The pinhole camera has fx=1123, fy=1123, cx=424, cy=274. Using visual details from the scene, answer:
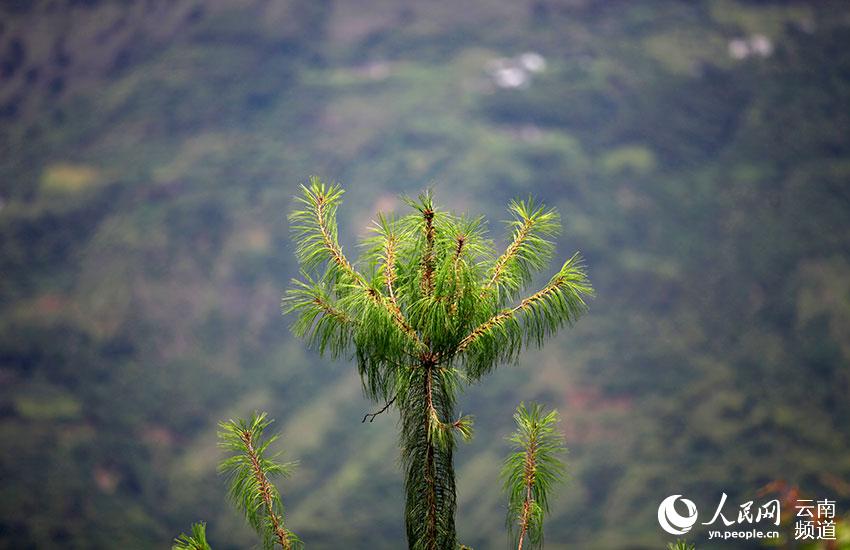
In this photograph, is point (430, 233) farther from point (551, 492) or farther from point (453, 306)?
point (551, 492)

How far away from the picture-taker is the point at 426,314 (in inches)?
356

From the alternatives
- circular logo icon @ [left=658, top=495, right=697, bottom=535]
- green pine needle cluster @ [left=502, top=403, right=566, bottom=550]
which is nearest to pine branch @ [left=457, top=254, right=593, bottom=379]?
green pine needle cluster @ [left=502, top=403, right=566, bottom=550]

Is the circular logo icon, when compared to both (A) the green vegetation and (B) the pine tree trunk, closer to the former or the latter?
(A) the green vegetation

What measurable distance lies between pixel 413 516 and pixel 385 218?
8.40ft

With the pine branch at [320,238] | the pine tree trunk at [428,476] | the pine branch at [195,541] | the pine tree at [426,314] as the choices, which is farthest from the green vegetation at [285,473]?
the pine branch at [320,238]

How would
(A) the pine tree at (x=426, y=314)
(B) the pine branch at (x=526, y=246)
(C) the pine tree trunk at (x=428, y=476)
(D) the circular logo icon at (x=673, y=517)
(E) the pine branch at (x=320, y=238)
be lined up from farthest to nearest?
1. (D) the circular logo icon at (x=673, y=517)
2. (B) the pine branch at (x=526, y=246)
3. (E) the pine branch at (x=320, y=238)
4. (C) the pine tree trunk at (x=428, y=476)
5. (A) the pine tree at (x=426, y=314)

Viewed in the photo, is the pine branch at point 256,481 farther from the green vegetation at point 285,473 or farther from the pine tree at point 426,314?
the pine tree at point 426,314

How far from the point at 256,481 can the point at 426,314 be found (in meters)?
2.21

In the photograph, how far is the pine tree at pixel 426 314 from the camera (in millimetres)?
9234

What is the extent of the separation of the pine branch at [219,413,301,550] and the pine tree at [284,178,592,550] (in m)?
0.98

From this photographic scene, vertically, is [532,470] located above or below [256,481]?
above

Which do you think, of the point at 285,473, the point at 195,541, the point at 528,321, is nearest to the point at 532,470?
the point at 528,321

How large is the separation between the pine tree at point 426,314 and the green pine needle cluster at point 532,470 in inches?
25.1

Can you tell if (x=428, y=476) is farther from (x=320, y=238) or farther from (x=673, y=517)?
(x=673, y=517)
